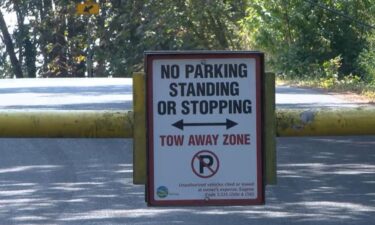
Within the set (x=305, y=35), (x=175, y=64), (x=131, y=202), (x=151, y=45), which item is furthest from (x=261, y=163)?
(x=151, y=45)

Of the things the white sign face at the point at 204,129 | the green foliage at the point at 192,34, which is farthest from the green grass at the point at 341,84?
the white sign face at the point at 204,129

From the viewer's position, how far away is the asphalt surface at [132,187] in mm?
9008

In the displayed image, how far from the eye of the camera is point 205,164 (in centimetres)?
491

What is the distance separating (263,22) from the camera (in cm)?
→ 3428

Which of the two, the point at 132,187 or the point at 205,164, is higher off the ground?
the point at 205,164

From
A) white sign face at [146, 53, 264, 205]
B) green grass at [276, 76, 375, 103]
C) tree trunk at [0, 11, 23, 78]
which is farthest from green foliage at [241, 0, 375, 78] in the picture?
white sign face at [146, 53, 264, 205]

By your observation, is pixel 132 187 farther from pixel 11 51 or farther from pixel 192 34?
pixel 11 51

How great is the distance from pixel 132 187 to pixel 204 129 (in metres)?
5.85

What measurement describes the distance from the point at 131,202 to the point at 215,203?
4.89 meters

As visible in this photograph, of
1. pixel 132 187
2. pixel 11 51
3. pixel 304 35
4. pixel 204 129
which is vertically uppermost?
pixel 304 35

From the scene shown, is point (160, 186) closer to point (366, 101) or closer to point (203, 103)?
point (203, 103)

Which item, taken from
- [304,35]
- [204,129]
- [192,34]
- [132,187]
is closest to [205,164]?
[204,129]

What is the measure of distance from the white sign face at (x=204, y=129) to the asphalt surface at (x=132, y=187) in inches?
150

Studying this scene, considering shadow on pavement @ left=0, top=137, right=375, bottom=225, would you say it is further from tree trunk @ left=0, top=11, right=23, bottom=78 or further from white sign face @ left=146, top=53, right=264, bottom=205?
tree trunk @ left=0, top=11, right=23, bottom=78
